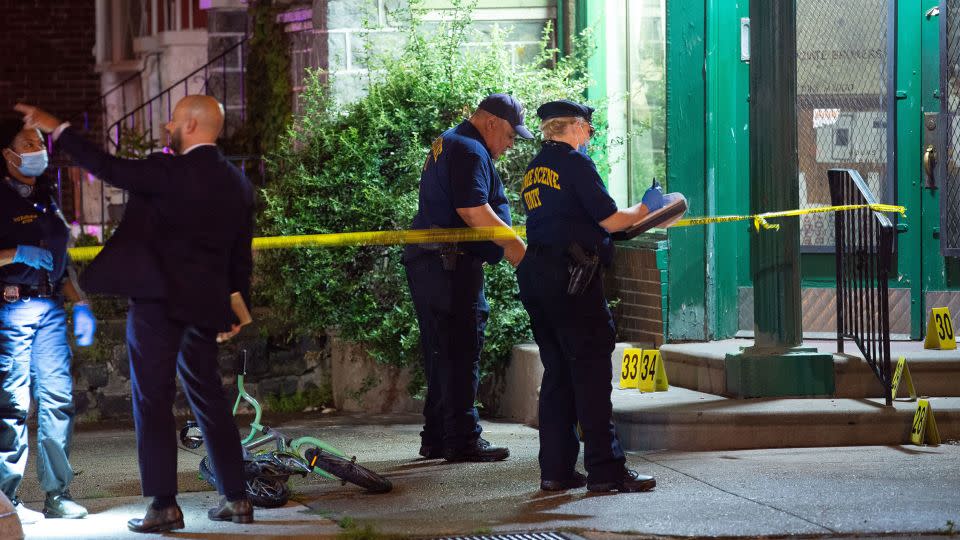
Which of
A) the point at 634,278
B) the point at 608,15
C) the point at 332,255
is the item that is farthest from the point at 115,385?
the point at 608,15

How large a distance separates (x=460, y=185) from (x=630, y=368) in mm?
2050

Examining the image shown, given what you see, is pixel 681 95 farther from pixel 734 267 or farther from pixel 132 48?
pixel 132 48

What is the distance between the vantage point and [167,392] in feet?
20.5

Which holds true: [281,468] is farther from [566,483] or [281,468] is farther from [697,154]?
[697,154]

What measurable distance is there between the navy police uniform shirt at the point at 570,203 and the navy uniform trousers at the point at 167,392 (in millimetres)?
1677

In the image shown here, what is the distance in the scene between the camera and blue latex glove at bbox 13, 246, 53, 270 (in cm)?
647

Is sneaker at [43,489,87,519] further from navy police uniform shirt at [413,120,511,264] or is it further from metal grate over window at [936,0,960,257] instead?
metal grate over window at [936,0,960,257]

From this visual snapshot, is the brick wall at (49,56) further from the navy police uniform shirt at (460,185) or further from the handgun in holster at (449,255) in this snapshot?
the handgun in holster at (449,255)

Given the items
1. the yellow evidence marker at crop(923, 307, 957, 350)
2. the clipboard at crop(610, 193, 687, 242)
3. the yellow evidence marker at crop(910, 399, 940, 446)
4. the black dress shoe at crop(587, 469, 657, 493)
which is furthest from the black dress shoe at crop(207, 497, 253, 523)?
the yellow evidence marker at crop(923, 307, 957, 350)

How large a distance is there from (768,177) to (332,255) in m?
2.95

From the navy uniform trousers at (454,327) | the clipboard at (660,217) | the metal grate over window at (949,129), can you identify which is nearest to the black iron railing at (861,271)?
the metal grate over window at (949,129)

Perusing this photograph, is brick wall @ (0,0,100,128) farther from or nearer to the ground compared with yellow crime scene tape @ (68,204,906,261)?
farther from the ground

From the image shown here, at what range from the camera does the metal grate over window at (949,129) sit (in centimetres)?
942

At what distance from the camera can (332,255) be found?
989cm
